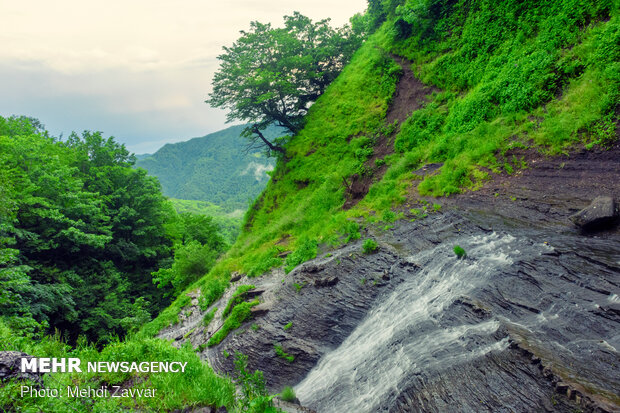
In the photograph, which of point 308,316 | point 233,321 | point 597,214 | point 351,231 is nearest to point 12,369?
point 233,321

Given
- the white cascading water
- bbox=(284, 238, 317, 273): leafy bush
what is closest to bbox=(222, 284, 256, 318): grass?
bbox=(284, 238, 317, 273): leafy bush

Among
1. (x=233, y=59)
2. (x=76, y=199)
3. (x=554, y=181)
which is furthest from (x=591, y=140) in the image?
(x=76, y=199)

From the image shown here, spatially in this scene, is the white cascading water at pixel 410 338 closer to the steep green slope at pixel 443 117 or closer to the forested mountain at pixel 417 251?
the forested mountain at pixel 417 251

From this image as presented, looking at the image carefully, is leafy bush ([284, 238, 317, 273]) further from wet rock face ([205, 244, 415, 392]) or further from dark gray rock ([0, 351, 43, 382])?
dark gray rock ([0, 351, 43, 382])

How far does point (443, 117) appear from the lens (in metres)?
15.0

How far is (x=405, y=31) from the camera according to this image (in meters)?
21.0

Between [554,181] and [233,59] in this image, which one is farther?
[233,59]

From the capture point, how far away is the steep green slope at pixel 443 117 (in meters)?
9.58

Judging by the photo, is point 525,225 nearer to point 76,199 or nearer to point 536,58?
point 536,58

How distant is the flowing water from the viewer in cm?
590

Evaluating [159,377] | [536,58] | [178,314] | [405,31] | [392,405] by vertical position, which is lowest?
[178,314]

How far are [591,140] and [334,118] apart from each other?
16.6 meters

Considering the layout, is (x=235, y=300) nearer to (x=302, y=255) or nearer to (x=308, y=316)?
(x=302, y=255)

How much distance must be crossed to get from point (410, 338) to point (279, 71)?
2270 centimetres
